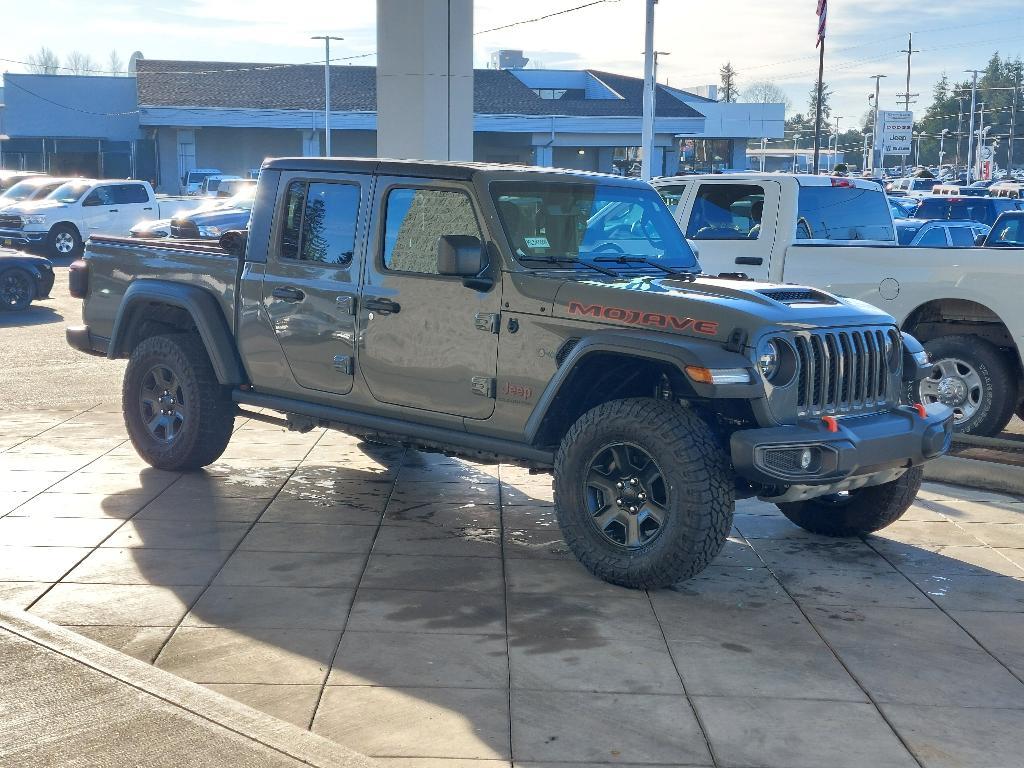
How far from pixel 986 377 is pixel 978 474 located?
53.7 inches

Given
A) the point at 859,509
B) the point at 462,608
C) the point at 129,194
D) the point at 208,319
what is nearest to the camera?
the point at 462,608

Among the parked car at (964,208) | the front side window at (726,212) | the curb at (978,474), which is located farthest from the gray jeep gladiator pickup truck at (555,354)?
the parked car at (964,208)

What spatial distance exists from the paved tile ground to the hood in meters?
1.34

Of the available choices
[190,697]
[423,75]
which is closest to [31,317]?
[423,75]

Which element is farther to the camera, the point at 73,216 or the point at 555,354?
the point at 73,216

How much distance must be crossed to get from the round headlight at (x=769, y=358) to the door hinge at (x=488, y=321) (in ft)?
4.70

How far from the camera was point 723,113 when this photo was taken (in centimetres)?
7238

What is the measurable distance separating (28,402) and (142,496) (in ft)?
12.7

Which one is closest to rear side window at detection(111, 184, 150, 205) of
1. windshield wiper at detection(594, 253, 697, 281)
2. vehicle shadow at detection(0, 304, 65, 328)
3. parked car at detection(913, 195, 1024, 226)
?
vehicle shadow at detection(0, 304, 65, 328)

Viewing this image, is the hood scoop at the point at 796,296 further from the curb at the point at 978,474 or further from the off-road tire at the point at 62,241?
the off-road tire at the point at 62,241

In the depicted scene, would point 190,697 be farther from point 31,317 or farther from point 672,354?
point 31,317

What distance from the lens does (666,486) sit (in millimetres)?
6156

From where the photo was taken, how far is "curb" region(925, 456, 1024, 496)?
879 cm

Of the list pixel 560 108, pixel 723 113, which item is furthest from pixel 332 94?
pixel 723 113
